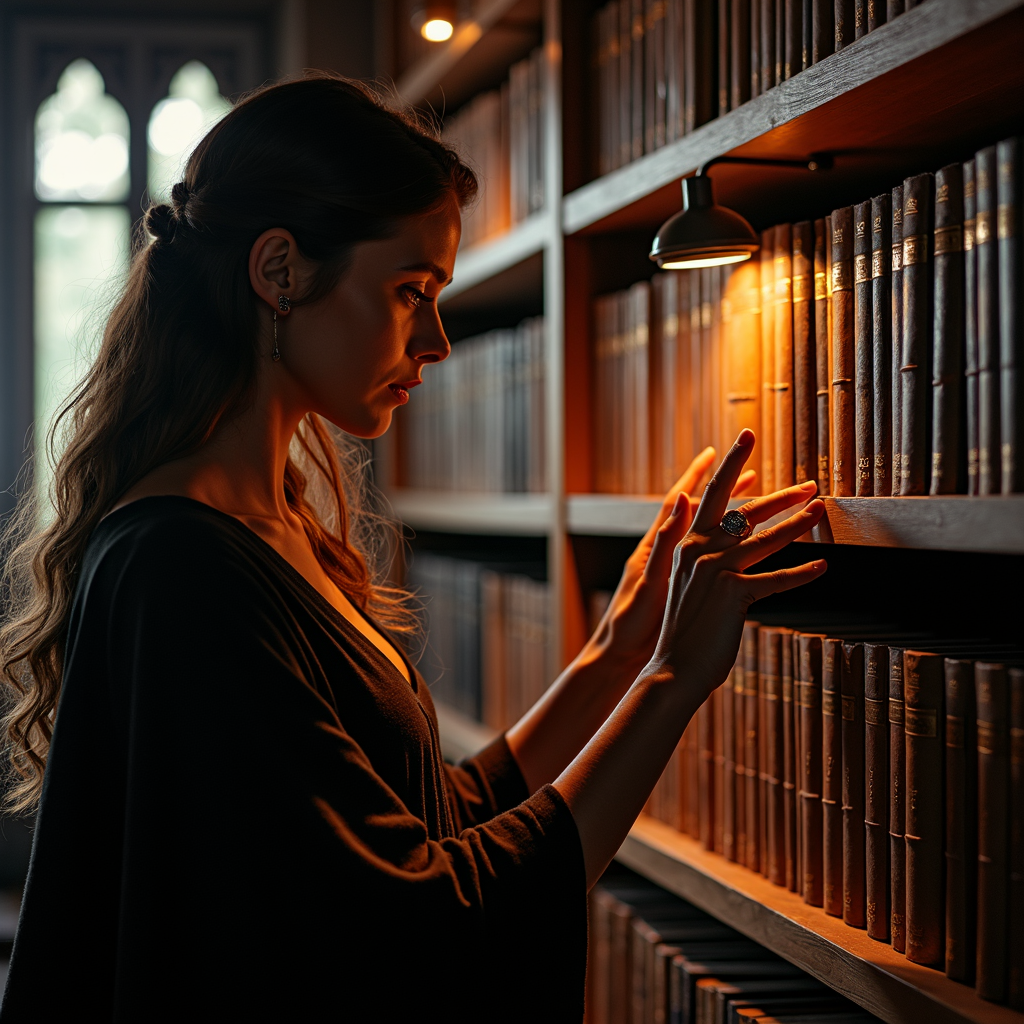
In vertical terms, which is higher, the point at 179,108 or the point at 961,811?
the point at 179,108

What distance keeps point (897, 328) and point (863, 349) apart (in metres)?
0.05

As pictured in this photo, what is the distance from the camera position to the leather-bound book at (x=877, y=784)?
3.18 ft

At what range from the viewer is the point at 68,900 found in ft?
2.96

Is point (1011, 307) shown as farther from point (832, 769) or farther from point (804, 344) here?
point (832, 769)

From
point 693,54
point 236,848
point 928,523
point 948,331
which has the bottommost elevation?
point 236,848

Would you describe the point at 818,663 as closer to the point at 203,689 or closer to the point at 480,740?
the point at 203,689

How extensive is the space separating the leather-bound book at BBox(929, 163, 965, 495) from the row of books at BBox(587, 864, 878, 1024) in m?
0.60

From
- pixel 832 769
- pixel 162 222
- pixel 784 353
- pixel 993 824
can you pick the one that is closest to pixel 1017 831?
pixel 993 824

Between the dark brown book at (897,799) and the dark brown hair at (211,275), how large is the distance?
2.08ft

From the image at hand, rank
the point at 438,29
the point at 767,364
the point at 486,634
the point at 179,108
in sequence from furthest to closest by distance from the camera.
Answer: the point at 179,108 < the point at 486,634 < the point at 438,29 < the point at 767,364

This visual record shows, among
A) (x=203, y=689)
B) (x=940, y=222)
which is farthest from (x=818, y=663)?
(x=203, y=689)

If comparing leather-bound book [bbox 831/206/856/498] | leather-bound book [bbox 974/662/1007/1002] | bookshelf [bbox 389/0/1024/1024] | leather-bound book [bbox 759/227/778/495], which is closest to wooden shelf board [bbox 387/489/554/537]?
bookshelf [bbox 389/0/1024/1024]

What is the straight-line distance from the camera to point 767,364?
1146mm

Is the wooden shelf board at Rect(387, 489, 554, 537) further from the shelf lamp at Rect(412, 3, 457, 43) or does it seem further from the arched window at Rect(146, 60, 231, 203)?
the arched window at Rect(146, 60, 231, 203)
